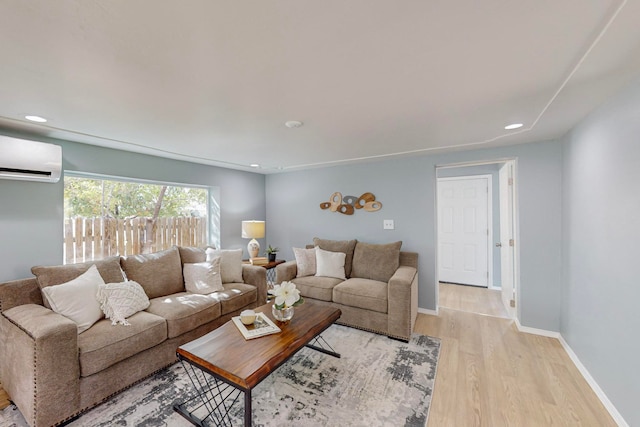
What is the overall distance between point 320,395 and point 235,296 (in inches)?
56.2

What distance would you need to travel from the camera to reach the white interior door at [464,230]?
4.69 metres

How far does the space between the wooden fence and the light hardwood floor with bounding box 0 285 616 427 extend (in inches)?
54.7

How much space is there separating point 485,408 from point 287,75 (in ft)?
8.57

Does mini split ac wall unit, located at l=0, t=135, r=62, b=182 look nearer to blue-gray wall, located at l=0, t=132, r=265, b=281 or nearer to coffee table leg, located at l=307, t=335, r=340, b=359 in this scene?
blue-gray wall, located at l=0, t=132, r=265, b=281

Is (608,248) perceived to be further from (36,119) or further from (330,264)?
(36,119)

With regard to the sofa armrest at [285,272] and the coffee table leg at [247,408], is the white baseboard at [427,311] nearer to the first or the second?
the sofa armrest at [285,272]

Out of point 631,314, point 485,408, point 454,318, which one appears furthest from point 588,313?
point 454,318

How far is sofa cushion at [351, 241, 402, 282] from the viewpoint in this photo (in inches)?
134

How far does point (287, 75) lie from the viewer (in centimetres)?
152

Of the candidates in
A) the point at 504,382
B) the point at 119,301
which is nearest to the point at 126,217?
the point at 119,301

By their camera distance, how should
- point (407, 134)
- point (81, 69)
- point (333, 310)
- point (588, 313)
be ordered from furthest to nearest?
point (407, 134) → point (333, 310) → point (588, 313) → point (81, 69)

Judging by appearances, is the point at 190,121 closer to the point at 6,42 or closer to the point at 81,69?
the point at 81,69

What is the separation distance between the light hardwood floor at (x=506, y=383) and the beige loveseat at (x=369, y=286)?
0.54m

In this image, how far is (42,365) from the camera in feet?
5.22
